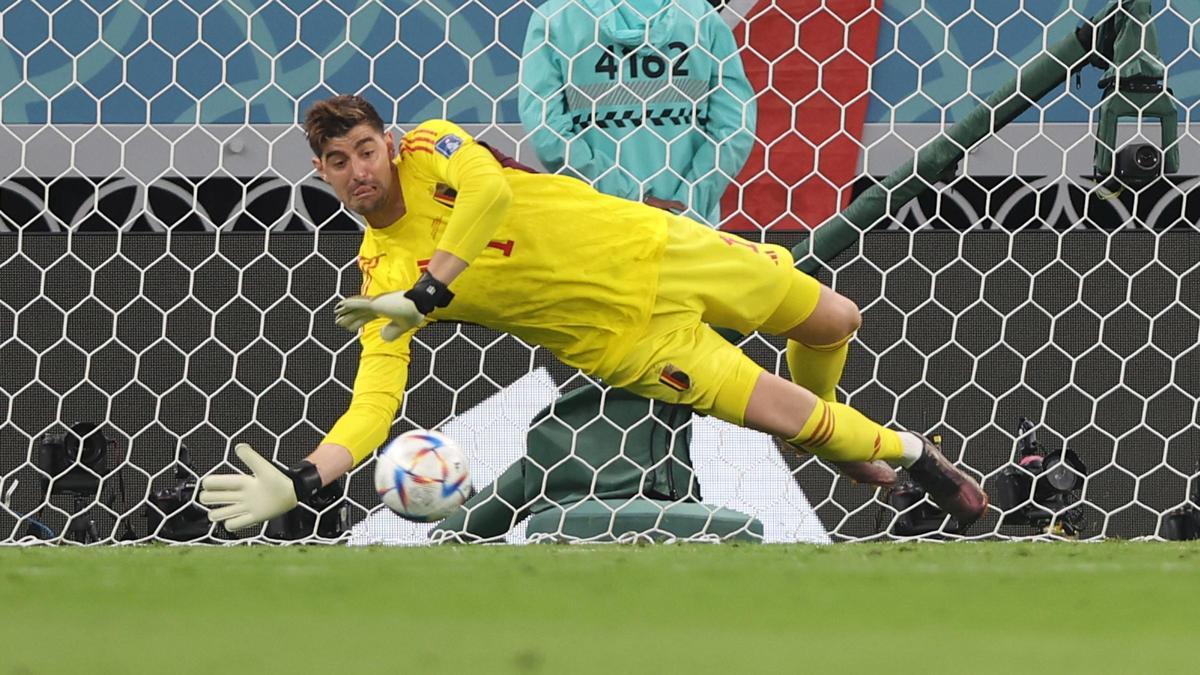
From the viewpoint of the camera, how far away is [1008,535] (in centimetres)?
426

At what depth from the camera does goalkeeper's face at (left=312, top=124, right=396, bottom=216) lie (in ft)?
9.66

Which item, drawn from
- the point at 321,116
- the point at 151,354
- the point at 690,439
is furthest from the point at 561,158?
the point at 151,354

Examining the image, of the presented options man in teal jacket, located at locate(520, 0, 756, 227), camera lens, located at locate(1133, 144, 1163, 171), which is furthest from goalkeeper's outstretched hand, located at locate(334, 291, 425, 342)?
camera lens, located at locate(1133, 144, 1163, 171)

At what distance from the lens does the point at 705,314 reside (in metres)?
3.23

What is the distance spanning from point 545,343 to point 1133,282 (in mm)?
1870

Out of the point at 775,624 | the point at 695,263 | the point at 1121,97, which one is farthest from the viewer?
the point at 1121,97

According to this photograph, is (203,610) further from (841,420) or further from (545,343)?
(841,420)

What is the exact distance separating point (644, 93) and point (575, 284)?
996 mm

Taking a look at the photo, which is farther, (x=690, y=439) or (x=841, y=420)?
(x=690, y=439)

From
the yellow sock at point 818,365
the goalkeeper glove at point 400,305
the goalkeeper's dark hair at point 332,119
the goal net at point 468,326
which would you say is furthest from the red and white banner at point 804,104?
the goalkeeper glove at point 400,305

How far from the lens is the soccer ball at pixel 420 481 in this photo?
2.85m

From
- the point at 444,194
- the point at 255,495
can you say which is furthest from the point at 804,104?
the point at 255,495

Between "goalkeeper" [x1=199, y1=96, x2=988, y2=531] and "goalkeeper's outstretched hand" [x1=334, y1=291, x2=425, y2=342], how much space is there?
248 millimetres

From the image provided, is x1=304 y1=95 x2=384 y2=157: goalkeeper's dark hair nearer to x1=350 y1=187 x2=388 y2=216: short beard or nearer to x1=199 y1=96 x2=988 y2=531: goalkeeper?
x1=199 y1=96 x2=988 y2=531: goalkeeper
